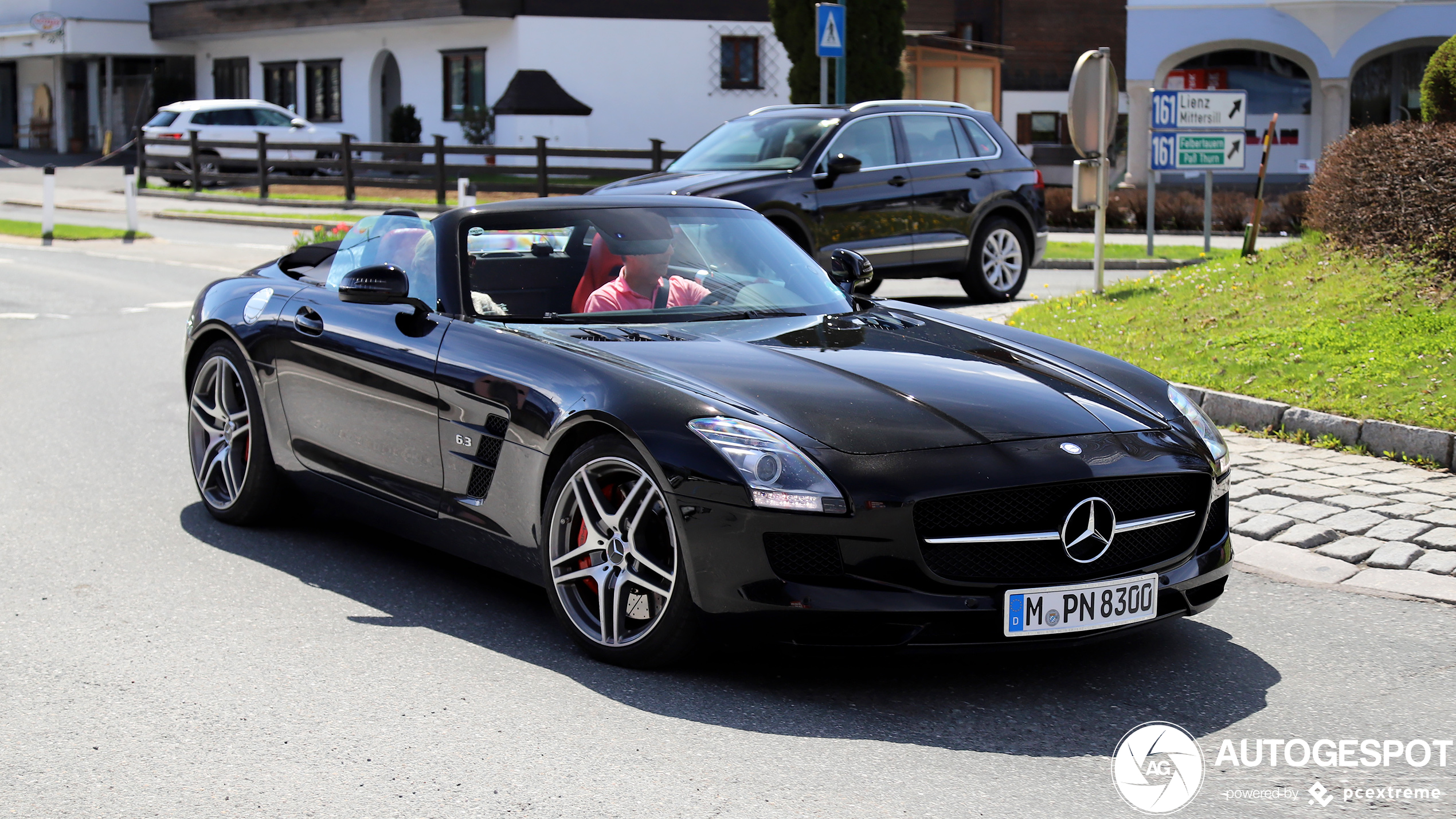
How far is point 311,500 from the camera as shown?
641cm

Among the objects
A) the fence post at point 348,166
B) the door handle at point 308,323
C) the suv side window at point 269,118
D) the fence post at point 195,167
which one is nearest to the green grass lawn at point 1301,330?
the door handle at point 308,323

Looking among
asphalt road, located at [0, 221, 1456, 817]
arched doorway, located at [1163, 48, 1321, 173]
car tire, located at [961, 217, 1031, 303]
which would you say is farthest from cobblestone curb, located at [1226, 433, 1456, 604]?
arched doorway, located at [1163, 48, 1321, 173]

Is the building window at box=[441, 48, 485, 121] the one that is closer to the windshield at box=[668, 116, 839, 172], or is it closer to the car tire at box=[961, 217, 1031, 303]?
the windshield at box=[668, 116, 839, 172]

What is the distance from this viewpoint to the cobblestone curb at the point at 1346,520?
600 centimetres

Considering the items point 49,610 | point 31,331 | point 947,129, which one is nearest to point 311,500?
point 49,610

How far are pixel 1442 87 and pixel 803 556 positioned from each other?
1270cm

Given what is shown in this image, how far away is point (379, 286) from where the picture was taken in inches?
222

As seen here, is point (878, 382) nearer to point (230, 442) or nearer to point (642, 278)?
point (642, 278)

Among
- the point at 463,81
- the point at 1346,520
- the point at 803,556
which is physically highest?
the point at 463,81

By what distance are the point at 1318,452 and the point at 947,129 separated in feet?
26.4

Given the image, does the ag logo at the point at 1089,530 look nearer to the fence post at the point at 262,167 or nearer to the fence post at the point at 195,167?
the fence post at the point at 262,167

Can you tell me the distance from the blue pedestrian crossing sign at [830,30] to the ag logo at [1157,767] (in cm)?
1480

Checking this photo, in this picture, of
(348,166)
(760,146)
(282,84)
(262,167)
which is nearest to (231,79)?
(282,84)

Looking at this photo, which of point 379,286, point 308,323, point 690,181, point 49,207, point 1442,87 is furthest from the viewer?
point 49,207
